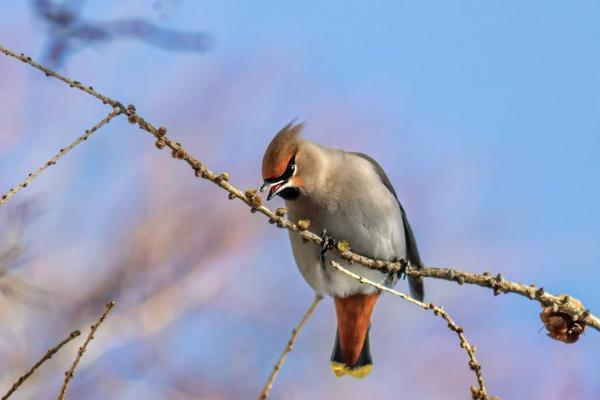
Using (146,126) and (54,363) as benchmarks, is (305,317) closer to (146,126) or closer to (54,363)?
(146,126)

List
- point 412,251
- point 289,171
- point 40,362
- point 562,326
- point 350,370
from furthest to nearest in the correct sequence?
point 350,370, point 412,251, point 289,171, point 562,326, point 40,362

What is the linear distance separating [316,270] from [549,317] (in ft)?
4.83

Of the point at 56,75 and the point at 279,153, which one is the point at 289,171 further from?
the point at 56,75

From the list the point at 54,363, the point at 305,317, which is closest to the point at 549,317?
the point at 305,317

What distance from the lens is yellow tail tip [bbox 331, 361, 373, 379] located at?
11.7ft

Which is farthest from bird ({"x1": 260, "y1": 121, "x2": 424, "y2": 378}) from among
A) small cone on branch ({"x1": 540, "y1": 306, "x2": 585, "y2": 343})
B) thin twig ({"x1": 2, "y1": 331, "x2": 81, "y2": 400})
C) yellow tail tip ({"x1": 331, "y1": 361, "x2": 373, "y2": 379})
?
thin twig ({"x1": 2, "y1": 331, "x2": 81, "y2": 400})

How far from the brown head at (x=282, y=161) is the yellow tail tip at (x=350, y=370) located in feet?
3.22

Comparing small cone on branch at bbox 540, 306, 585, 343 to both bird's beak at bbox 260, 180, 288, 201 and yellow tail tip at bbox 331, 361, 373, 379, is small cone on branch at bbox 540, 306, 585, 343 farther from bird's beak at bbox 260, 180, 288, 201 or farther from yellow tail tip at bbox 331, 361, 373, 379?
yellow tail tip at bbox 331, 361, 373, 379

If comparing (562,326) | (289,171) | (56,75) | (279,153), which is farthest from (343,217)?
(56,75)

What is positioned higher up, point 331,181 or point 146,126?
point 331,181

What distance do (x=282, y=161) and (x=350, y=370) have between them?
1168 millimetres

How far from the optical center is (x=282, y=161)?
2.86 meters

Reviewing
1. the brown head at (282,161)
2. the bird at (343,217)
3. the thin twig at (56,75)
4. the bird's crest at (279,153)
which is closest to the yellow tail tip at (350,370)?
the bird at (343,217)

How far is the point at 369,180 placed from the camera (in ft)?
10.8
